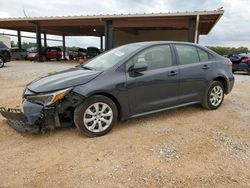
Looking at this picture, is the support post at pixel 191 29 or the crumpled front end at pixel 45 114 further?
the support post at pixel 191 29

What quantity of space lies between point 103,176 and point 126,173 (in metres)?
0.27

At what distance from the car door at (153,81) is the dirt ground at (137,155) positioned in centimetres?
39

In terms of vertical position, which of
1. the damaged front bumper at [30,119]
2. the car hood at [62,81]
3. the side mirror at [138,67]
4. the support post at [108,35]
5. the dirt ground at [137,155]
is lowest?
the dirt ground at [137,155]

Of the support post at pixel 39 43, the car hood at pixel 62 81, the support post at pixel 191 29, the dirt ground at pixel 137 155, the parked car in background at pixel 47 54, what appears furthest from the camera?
the parked car in background at pixel 47 54

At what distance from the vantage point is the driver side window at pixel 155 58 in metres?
4.18

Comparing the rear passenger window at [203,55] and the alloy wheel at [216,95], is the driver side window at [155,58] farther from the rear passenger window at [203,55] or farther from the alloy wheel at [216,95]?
the alloy wheel at [216,95]

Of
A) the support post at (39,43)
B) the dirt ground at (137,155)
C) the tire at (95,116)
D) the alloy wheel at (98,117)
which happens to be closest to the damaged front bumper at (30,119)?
the dirt ground at (137,155)

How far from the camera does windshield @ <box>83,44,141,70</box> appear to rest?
4.16m

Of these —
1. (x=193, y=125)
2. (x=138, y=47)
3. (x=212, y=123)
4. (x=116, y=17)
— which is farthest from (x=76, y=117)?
(x=116, y=17)

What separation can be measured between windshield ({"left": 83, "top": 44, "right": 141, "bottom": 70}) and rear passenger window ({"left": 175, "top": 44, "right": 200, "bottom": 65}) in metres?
0.91

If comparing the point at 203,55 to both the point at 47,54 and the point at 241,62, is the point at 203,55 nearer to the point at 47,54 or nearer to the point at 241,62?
the point at 241,62

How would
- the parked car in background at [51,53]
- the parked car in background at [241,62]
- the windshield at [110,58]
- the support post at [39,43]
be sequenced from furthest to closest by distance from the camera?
the parked car in background at [51,53], the support post at [39,43], the parked car in background at [241,62], the windshield at [110,58]

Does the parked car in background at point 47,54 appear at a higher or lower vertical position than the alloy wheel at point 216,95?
higher

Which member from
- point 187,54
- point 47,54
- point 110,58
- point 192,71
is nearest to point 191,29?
point 187,54
